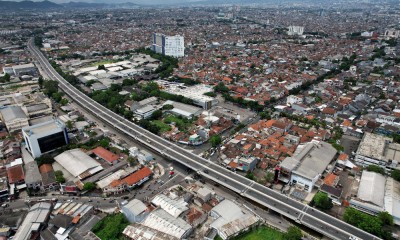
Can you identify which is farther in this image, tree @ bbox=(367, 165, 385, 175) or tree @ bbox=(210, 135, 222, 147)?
tree @ bbox=(210, 135, 222, 147)

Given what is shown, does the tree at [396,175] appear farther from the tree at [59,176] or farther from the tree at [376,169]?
the tree at [59,176]

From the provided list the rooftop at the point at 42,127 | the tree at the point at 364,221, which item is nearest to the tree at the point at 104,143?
the rooftop at the point at 42,127

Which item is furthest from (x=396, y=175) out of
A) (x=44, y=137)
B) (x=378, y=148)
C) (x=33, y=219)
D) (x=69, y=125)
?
(x=69, y=125)

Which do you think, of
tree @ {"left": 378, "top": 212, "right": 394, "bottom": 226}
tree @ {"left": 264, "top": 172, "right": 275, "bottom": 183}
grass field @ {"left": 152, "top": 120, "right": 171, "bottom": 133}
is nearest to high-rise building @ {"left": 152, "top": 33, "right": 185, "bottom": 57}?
grass field @ {"left": 152, "top": 120, "right": 171, "bottom": 133}

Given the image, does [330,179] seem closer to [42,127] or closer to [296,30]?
[42,127]

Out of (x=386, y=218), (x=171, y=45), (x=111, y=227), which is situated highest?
(x=171, y=45)

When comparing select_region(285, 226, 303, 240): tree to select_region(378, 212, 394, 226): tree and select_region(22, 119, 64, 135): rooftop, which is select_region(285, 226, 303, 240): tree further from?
select_region(22, 119, 64, 135): rooftop
